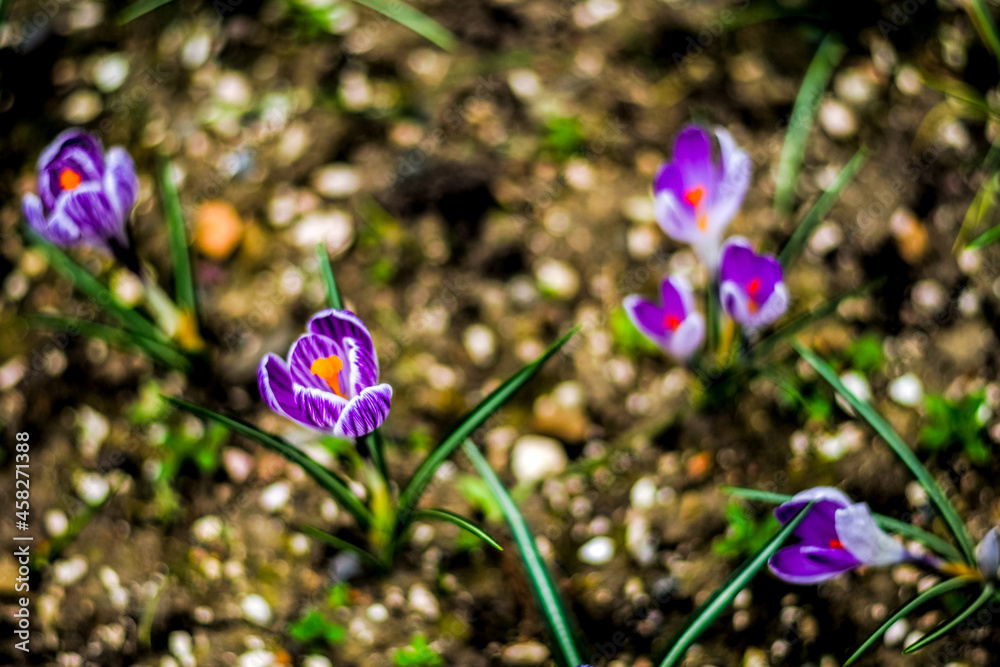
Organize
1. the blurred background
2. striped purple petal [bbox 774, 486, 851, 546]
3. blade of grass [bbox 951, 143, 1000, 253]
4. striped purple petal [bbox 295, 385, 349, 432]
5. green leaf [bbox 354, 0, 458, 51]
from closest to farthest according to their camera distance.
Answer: striped purple petal [bbox 295, 385, 349, 432], striped purple petal [bbox 774, 486, 851, 546], the blurred background, blade of grass [bbox 951, 143, 1000, 253], green leaf [bbox 354, 0, 458, 51]

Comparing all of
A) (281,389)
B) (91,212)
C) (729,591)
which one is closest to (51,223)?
(91,212)

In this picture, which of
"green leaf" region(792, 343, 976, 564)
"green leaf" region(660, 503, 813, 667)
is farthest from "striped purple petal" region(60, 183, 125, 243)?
"green leaf" region(792, 343, 976, 564)

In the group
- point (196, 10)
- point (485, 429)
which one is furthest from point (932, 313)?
point (196, 10)

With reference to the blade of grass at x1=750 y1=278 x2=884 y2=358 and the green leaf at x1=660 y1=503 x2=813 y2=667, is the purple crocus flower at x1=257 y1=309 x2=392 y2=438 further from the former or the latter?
the blade of grass at x1=750 y1=278 x2=884 y2=358

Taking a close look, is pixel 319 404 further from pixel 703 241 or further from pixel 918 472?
pixel 918 472

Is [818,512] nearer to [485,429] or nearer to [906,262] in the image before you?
[485,429]

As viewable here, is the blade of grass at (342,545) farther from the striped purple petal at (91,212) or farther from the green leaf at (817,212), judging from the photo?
the green leaf at (817,212)
